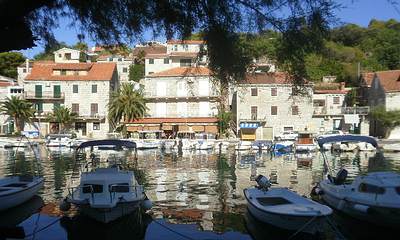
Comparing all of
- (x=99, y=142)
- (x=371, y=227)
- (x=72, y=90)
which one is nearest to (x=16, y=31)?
(x=371, y=227)

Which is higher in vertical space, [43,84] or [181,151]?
[43,84]

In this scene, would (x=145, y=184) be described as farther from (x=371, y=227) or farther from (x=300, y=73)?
(x=300, y=73)

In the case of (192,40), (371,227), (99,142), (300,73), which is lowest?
(371,227)

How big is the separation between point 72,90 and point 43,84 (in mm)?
4250

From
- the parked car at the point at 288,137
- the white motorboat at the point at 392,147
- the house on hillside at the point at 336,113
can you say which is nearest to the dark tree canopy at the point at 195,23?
the white motorboat at the point at 392,147

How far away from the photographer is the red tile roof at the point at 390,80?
213ft

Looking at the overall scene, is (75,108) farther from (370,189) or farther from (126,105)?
(370,189)

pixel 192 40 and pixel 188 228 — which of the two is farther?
pixel 188 228

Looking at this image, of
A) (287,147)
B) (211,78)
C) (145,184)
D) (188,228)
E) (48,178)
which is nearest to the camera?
(211,78)

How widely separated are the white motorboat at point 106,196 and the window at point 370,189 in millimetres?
7676

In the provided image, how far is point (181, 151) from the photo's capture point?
2174 inches

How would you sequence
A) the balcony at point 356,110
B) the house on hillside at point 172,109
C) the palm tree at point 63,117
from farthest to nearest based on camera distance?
the house on hillside at point 172,109
the palm tree at point 63,117
the balcony at point 356,110

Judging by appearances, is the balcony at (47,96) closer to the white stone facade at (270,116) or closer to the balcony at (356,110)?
the white stone facade at (270,116)

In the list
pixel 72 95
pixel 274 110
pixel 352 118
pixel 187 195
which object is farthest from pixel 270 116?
pixel 187 195
